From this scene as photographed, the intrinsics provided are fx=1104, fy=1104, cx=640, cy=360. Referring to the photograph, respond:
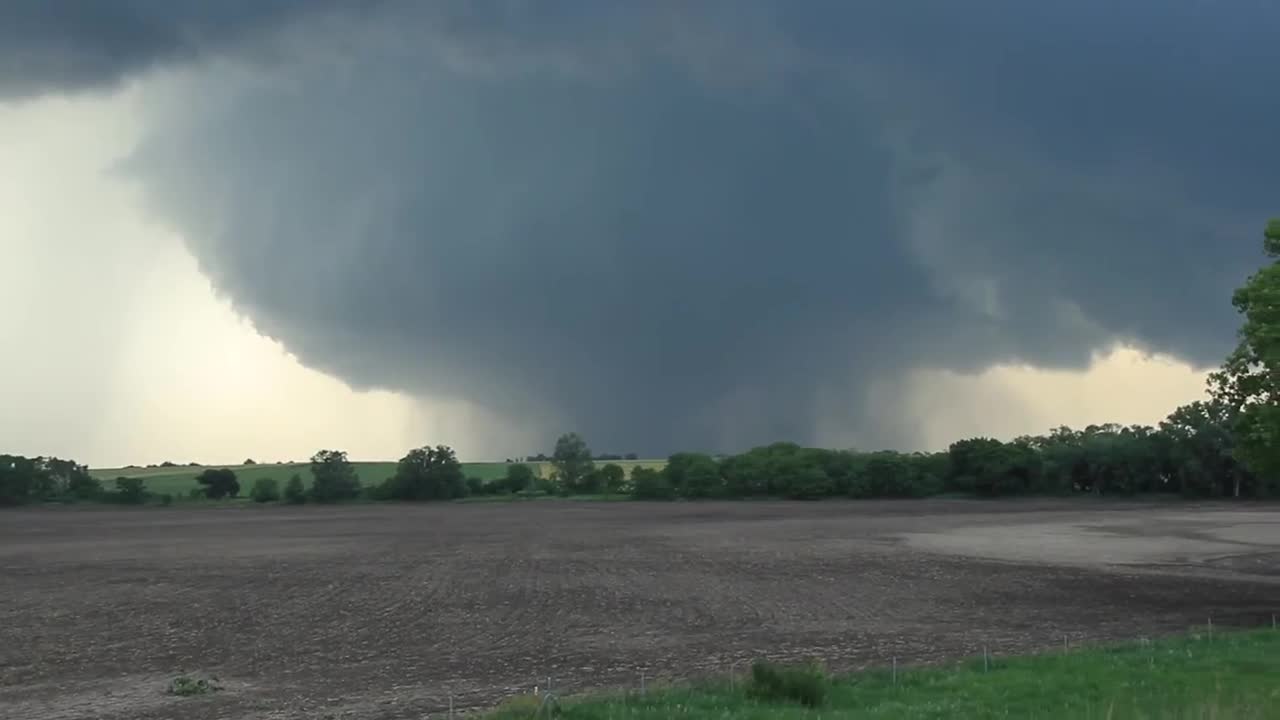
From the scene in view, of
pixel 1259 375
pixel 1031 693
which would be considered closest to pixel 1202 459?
pixel 1259 375

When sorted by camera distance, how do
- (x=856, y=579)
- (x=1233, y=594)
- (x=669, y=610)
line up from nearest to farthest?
(x=669, y=610) → (x=1233, y=594) → (x=856, y=579)

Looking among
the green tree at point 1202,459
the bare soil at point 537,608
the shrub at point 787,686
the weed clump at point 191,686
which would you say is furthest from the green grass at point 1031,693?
the green tree at point 1202,459

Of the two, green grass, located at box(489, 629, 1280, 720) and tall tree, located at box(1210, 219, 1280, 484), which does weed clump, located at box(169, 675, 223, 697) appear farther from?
tall tree, located at box(1210, 219, 1280, 484)

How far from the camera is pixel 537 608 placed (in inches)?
1802

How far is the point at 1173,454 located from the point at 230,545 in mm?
157052

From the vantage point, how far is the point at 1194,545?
80.4 meters

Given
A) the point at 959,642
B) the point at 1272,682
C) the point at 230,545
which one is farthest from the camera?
the point at 230,545

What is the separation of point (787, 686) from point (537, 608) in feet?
82.4

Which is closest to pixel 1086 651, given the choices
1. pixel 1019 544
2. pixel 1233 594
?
pixel 1233 594

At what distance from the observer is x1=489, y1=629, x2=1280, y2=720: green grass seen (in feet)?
63.2

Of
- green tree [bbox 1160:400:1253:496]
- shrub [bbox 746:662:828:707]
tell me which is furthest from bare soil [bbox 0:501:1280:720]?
green tree [bbox 1160:400:1253:496]

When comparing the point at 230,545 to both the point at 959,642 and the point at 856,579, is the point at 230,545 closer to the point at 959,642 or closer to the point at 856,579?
the point at 856,579

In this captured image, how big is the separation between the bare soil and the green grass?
16.1 ft

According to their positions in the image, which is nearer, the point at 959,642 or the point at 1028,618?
the point at 959,642
